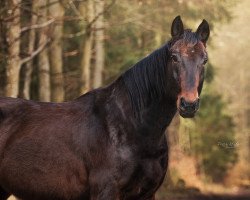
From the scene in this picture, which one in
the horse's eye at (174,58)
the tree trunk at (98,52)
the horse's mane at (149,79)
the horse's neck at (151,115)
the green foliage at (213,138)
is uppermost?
the tree trunk at (98,52)

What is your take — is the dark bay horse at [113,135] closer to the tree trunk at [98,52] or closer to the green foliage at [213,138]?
the tree trunk at [98,52]

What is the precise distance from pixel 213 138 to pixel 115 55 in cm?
808

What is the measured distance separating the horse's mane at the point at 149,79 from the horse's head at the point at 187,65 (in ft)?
0.27

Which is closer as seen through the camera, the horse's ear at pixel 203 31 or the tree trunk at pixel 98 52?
the horse's ear at pixel 203 31

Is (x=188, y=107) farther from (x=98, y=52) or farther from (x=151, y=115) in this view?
(x=98, y=52)

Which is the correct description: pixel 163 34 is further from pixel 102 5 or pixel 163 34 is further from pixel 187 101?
pixel 187 101

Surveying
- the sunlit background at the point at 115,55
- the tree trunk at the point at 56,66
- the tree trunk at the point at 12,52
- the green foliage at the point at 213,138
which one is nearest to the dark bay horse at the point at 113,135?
the sunlit background at the point at 115,55

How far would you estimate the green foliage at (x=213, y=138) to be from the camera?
2531cm

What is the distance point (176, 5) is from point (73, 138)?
12425 mm

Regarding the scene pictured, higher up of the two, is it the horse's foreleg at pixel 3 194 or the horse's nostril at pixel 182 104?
the horse's nostril at pixel 182 104

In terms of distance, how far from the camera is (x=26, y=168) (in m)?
6.22

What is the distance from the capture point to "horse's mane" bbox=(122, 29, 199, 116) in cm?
596

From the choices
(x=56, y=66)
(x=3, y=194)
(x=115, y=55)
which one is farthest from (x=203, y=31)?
(x=115, y=55)

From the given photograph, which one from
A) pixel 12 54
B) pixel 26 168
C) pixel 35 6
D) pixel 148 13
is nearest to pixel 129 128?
pixel 26 168
